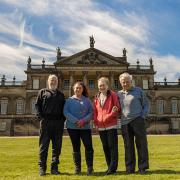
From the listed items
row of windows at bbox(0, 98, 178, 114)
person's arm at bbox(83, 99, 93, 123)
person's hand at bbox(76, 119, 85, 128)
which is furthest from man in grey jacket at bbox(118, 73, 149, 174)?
row of windows at bbox(0, 98, 178, 114)

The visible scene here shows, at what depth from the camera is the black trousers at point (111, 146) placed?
26.7ft

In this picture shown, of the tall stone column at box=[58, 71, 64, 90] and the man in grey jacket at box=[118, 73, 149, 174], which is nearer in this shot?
the man in grey jacket at box=[118, 73, 149, 174]

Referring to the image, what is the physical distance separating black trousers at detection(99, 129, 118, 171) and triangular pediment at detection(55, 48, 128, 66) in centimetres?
4477

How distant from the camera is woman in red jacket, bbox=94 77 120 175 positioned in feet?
27.0

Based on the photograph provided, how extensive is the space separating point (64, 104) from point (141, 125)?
6.99ft

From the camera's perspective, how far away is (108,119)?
27.0 feet

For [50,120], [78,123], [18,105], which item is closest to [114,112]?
[78,123]

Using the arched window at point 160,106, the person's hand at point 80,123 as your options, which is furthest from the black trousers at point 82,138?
the arched window at point 160,106

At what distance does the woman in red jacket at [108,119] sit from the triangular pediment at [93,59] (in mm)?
44512

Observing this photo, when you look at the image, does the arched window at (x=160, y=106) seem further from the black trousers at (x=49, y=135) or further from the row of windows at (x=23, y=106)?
the black trousers at (x=49, y=135)

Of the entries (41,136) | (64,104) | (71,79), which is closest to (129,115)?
(64,104)

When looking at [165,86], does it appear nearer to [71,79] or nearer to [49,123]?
[71,79]

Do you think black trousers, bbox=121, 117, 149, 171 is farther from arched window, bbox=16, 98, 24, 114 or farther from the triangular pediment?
arched window, bbox=16, 98, 24, 114

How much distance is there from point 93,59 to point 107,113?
4524cm
